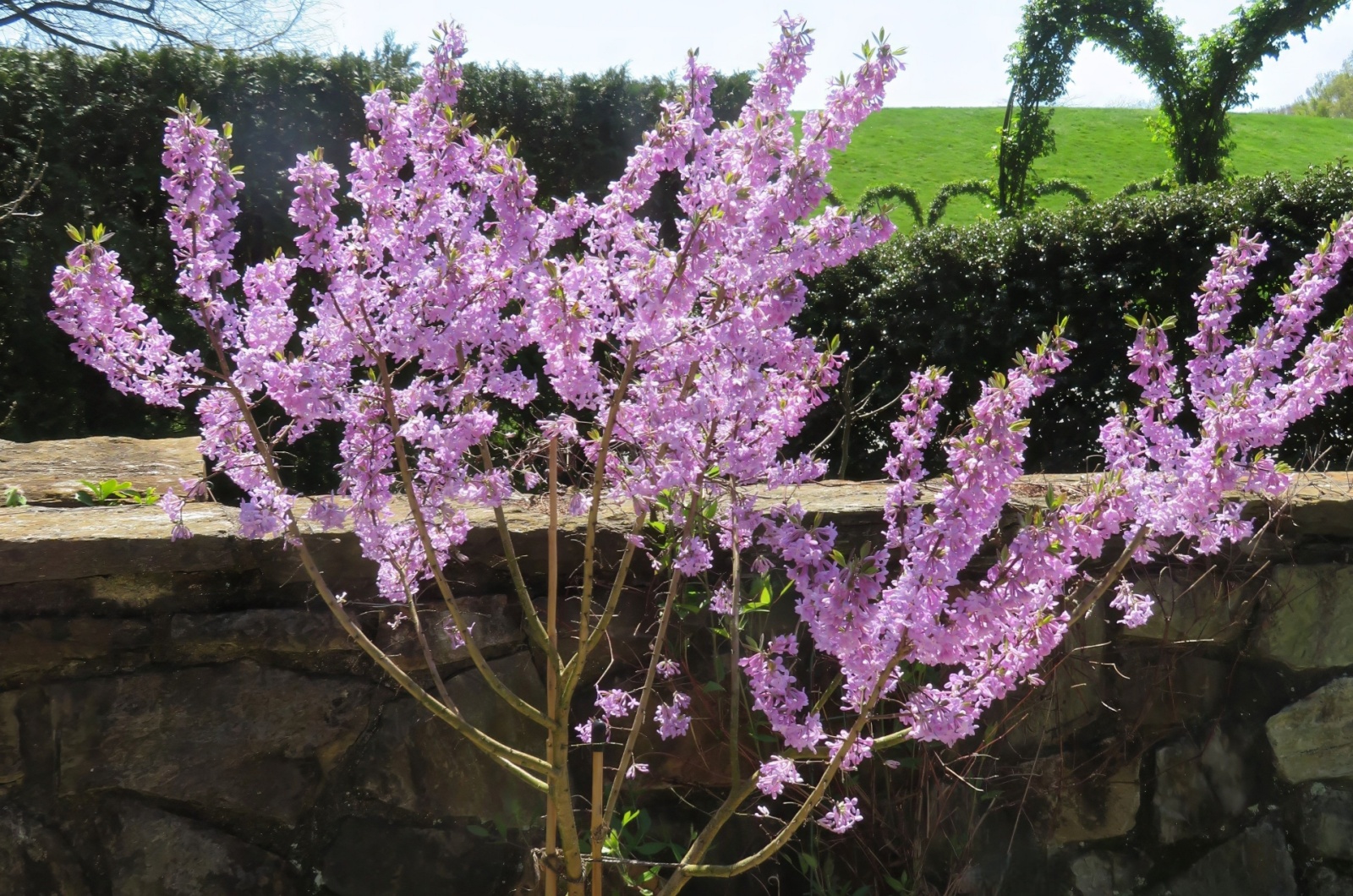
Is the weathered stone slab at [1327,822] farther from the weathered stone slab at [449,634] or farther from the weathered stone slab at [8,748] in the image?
the weathered stone slab at [8,748]

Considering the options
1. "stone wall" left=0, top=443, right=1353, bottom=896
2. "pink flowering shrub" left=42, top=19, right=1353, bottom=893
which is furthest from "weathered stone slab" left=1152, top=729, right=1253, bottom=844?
"pink flowering shrub" left=42, top=19, right=1353, bottom=893

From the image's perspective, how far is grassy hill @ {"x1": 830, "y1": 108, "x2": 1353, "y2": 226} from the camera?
24956mm

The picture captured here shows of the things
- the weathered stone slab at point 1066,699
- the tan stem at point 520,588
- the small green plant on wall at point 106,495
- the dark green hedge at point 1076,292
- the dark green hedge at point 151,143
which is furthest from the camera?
the dark green hedge at point 151,143

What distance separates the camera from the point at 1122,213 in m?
5.02

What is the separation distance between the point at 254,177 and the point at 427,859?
4.00 m

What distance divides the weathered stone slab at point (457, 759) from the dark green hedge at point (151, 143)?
3217 mm

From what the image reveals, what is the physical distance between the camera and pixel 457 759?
7.98ft

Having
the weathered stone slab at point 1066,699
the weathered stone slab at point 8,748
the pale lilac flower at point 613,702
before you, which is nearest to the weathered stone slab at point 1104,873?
the weathered stone slab at point 1066,699

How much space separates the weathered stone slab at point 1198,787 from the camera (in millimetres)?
2752

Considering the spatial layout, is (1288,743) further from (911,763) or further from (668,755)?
(668,755)

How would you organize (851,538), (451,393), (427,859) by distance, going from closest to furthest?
(451,393)
(427,859)
(851,538)

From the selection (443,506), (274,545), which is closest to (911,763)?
(443,506)

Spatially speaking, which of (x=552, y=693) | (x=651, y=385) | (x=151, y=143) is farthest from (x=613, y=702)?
(x=151, y=143)

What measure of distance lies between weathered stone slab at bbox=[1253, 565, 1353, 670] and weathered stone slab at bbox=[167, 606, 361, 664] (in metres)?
2.26
